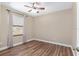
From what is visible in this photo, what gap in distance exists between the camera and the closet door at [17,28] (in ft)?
5.37

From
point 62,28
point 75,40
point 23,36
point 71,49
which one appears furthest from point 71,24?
point 23,36

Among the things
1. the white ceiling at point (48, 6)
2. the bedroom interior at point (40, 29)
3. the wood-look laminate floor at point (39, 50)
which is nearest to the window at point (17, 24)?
the bedroom interior at point (40, 29)

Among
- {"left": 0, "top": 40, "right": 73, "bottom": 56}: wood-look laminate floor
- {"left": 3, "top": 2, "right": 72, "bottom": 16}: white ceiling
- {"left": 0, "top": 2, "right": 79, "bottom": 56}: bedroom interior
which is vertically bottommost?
{"left": 0, "top": 40, "right": 73, "bottom": 56}: wood-look laminate floor

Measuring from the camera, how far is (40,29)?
67.6 inches

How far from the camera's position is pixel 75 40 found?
1579mm

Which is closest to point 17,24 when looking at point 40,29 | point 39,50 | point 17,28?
point 17,28

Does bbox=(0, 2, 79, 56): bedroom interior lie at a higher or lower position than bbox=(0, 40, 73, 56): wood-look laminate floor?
higher

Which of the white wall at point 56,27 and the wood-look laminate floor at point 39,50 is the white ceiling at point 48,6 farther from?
the wood-look laminate floor at point 39,50

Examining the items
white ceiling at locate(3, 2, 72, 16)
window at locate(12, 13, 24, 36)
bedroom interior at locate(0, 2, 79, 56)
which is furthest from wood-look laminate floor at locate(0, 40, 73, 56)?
white ceiling at locate(3, 2, 72, 16)

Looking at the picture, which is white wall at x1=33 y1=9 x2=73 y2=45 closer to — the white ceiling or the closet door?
the white ceiling

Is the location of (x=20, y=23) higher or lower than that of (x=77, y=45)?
higher

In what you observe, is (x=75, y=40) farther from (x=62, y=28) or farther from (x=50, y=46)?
(x=50, y=46)

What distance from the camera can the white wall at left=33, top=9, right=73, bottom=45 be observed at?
1.59 meters

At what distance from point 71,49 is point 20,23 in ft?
3.12
